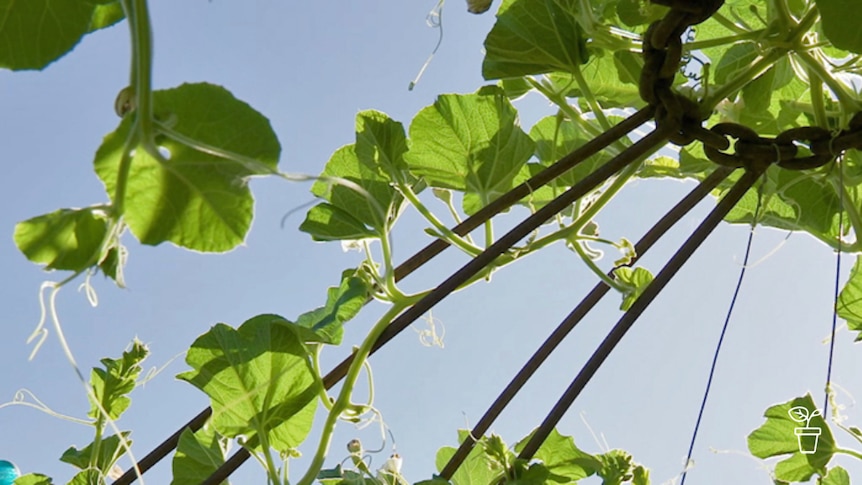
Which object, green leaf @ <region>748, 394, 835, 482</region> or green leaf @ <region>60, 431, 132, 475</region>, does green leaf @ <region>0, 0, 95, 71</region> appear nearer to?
green leaf @ <region>60, 431, 132, 475</region>

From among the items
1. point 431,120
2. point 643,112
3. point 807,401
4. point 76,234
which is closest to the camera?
point 76,234

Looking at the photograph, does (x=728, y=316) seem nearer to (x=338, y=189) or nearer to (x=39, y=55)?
(x=338, y=189)

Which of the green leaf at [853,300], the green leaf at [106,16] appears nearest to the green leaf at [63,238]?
the green leaf at [106,16]

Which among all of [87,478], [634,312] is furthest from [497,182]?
[87,478]

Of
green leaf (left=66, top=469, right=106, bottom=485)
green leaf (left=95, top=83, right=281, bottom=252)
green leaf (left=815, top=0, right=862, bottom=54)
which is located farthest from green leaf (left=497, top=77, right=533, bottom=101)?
green leaf (left=66, top=469, right=106, bottom=485)

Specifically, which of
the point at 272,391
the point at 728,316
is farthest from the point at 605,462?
the point at 272,391

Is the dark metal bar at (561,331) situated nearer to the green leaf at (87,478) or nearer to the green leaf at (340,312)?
the green leaf at (340,312)

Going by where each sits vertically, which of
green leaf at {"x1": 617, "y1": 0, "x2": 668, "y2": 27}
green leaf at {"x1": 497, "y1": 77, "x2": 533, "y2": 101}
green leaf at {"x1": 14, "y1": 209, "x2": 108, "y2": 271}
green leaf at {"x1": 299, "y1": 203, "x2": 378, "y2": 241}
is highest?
green leaf at {"x1": 497, "y1": 77, "x2": 533, "y2": 101}

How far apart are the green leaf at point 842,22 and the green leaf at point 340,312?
32 cm

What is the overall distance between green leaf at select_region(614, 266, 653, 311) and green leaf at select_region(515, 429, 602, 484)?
0.12 metres

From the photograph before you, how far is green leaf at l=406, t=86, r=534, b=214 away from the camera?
61 cm

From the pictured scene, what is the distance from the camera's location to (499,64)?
577 millimetres

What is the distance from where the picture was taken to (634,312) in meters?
0.59

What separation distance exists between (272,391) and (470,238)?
0.18m
